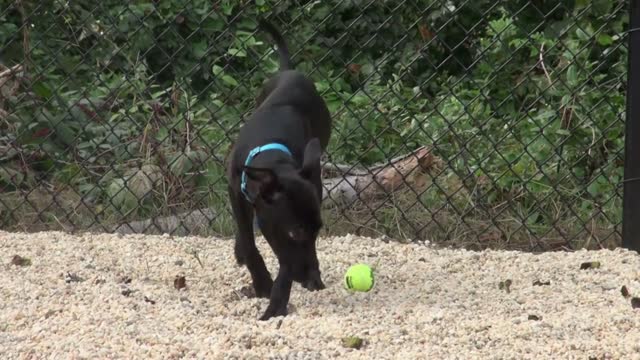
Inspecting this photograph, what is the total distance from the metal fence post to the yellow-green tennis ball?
1375mm

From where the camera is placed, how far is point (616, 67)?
19.7 ft

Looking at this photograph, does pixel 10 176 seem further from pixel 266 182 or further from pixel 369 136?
pixel 266 182

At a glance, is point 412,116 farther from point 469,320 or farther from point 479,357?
point 479,357

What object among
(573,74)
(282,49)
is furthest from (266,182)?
(573,74)

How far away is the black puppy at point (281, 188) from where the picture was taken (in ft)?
13.1

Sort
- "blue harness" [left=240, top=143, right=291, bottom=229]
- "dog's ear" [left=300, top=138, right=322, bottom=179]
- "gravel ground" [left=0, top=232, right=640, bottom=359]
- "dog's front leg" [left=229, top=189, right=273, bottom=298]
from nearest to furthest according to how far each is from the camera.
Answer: "gravel ground" [left=0, top=232, right=640, bottom=359] → "dog's ear" [left=300, top=138, right=322, bottom=179] → "blue harness" [left=240, top=143, right=291, bottom=229] → "dog's front leg" [left=229, top=189, right=273, bottom=298]

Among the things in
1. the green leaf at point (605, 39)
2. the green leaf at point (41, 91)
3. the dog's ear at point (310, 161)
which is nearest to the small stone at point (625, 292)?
the dog's ear at point (310, 161)

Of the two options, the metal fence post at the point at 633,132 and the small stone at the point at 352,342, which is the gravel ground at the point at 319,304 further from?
the metal fence post at the point at 633,132

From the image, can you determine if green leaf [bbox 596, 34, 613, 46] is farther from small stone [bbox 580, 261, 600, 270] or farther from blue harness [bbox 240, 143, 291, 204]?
blue harness [bbox 240, 143, 291, 204]

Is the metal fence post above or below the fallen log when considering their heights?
above

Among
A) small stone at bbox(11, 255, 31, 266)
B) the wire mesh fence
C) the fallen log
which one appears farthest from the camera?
the fallen log

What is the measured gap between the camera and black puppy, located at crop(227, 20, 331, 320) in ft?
13.1

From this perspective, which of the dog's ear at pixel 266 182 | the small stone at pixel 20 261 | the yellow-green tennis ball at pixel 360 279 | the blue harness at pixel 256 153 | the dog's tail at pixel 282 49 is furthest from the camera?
the dog's tail at pixel 282 49

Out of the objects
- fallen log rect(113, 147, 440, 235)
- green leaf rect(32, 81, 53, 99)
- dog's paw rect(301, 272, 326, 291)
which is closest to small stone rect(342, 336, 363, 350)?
dog's paw rect(301, 272, 326, 291)
